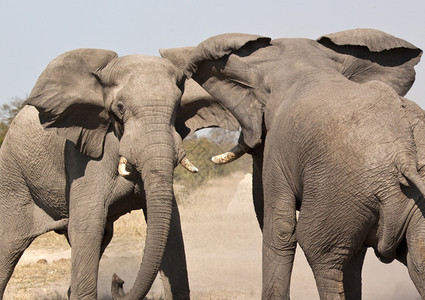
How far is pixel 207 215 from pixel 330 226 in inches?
432

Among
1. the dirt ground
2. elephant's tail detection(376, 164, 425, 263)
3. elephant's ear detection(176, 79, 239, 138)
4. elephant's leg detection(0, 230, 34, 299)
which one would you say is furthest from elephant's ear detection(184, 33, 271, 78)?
the dirt ground

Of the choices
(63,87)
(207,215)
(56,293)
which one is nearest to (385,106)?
(63,87)

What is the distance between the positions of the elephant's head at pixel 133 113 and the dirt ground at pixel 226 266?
Result: 262cm

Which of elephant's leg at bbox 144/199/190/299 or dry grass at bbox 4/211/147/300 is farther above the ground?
elephant's leg at bbox 144/199/190/299

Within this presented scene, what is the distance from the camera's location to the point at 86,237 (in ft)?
23.4

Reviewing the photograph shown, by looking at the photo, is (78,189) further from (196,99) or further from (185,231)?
(185,231)

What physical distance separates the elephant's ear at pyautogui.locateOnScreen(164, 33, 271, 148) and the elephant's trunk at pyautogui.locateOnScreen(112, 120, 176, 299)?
2.18ft

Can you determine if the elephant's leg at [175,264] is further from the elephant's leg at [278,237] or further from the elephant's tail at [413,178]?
the elephant's tail at [413,178]

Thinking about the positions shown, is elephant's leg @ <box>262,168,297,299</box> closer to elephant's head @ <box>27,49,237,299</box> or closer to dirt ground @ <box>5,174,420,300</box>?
elephant's head @ <box>27,49,237,299</box>

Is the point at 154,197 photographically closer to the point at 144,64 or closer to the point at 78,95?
the point at 144,64

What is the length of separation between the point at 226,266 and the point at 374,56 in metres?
4.94

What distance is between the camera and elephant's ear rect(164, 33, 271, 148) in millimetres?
6852

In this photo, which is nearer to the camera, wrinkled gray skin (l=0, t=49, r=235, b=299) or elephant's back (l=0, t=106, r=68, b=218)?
wrinkled gray skin (l=0, t=49, r=235, b=299)

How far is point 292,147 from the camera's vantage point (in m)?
6.03
